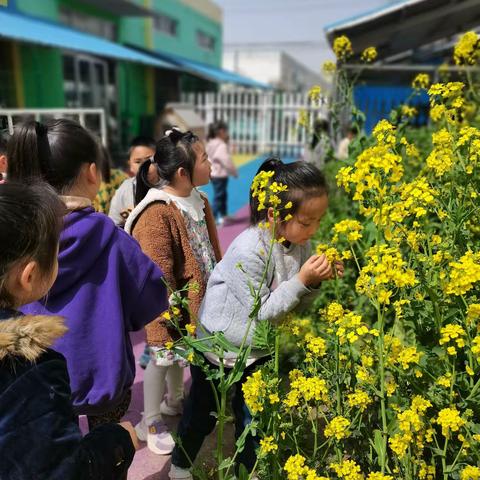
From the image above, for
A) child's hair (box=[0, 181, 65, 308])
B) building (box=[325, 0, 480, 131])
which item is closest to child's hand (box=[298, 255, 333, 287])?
child's hair (box=[0, 181, 65, 308])

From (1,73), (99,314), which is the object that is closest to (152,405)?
(99,314)

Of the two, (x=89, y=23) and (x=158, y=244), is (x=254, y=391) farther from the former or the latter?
(x=89, y=23)

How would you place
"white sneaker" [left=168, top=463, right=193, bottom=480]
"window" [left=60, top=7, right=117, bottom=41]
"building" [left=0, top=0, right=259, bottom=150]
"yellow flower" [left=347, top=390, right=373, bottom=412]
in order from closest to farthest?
"yellow flower" [left=347, top=390, right=373, bottom=412]
"white sneaker" [left=168, top=463, right=193, bottom=480]
"building" [left=0, top=0, right=259, bottom=150]
"window" [left=60, top=7, right=117, bottom=41]

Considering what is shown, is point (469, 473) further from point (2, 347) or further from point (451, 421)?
point (2, 347)

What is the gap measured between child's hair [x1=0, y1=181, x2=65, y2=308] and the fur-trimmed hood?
0.32 ft

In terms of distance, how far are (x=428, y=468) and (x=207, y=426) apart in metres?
0.81

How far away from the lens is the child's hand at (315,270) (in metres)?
1.54

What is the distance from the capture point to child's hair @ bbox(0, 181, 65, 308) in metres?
1.04

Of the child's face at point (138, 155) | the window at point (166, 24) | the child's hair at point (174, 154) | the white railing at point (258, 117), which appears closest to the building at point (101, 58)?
the window at point (166, 24)

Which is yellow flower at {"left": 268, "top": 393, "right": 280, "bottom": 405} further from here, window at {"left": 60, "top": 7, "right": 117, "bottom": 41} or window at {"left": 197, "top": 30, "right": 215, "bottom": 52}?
window at {"left": 197, "top": 30, "right": 215, "bottom": 52}

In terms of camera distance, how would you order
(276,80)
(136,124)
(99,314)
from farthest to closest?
(276,80)
(136,124)
(99,314)

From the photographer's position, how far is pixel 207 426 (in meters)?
1.89

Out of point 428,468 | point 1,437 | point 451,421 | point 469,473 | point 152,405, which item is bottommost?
point 152,405

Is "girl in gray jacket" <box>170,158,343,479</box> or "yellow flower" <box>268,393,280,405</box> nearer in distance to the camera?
"yellow flower" <box>268,393,280,405</box>
